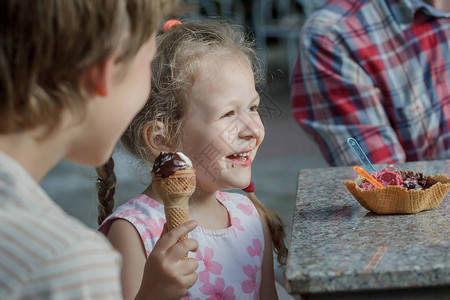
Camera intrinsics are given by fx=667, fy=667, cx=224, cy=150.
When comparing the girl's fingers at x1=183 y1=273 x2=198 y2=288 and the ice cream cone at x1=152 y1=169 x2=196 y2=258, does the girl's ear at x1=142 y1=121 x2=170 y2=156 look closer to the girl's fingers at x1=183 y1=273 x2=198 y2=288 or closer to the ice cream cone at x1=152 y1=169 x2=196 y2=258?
the ice cream cone at x1=152 y1=169 x2=196 y2=258

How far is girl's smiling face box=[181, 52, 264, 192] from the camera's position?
1763 millimetres

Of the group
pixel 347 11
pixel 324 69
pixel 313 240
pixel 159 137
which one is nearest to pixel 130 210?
pixel 159 137

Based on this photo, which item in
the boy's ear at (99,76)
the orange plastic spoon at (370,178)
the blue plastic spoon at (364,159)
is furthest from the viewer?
the blue plastic spoon at (364,159)

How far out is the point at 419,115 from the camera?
2777 mm

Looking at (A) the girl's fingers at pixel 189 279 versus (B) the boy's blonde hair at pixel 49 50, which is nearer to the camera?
(B) the boy's blonde hair at pixel 49 50

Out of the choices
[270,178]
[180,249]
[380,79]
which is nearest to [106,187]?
[180,249]

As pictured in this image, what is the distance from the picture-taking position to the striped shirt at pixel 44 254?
2.79 feet

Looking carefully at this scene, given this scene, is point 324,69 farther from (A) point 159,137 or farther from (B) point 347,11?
(A) point 159,137

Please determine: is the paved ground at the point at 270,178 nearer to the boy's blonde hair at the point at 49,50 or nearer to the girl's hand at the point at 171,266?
the girl's hand at the point at 171,266

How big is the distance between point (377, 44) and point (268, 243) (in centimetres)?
123

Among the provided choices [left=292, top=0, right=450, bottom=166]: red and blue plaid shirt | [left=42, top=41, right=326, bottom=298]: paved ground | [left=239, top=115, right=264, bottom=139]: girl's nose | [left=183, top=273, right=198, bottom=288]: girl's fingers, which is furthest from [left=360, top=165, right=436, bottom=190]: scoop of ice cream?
[left=42, top=41, right=326, bottom=298]: paved ground

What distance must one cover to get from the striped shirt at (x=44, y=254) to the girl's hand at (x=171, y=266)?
51 centimetres

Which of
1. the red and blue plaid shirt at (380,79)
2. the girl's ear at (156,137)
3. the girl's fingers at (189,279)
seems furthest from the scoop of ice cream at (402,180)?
the red and blue plaid shirt at (380,79)

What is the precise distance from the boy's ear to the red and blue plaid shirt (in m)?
1.82
